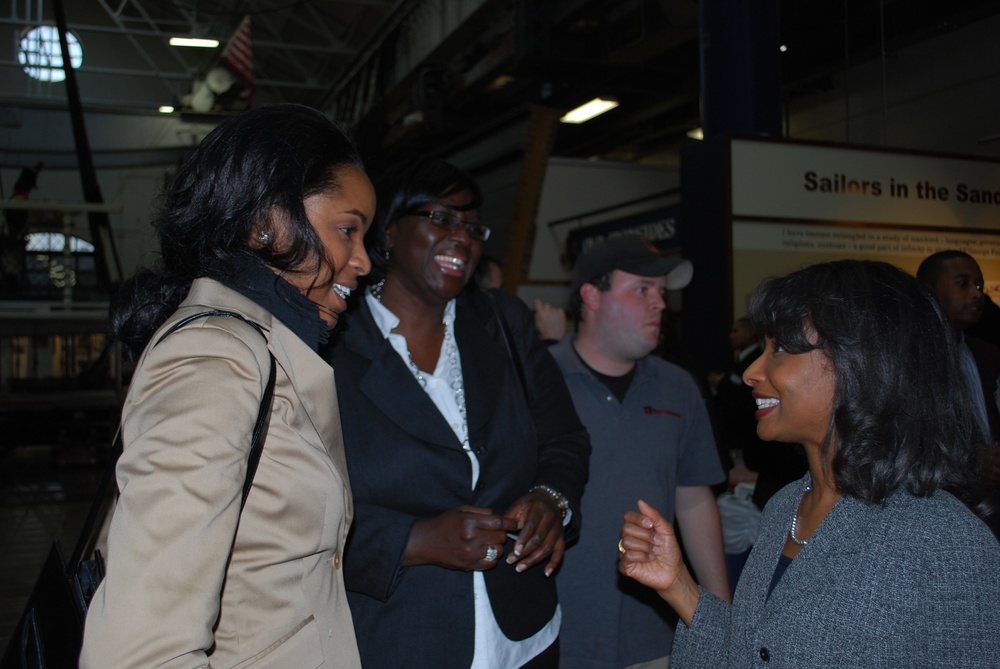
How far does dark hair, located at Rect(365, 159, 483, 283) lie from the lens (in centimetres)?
217

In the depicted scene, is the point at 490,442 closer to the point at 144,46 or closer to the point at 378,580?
the point at 378,580

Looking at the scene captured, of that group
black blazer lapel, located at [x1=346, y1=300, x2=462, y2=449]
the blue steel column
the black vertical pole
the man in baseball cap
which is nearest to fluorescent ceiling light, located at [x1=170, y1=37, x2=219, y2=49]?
the black vertical pole

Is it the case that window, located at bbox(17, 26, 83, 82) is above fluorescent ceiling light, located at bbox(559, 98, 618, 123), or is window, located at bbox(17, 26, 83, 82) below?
above

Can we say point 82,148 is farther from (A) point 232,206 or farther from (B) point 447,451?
(A) point 232,206

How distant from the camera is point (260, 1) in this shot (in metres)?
15.9

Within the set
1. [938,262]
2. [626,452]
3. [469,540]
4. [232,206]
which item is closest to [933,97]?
[938,262]

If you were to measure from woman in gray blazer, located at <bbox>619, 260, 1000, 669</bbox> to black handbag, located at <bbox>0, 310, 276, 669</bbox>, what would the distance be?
982 mm

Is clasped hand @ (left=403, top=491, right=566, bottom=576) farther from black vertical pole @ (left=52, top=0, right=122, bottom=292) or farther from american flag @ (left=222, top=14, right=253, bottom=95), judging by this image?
american flag @ (left=222, top=14, right=253, bottom=95)

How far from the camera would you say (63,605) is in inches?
48.3

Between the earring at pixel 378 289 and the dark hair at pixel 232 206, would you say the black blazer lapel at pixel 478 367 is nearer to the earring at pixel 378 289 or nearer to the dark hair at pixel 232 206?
the earring at pixel 378 289

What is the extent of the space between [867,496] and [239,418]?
1.08 metres

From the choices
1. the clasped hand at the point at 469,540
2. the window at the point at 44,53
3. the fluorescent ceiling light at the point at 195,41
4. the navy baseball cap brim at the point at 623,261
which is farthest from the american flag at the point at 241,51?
the clasped hand at the point at 469,540

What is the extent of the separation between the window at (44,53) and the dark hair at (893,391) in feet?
56.5

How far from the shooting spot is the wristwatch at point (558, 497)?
1978 mm
